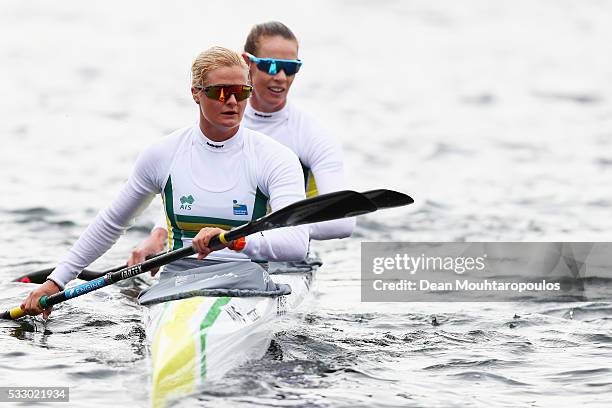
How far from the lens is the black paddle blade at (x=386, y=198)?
21.7 feet

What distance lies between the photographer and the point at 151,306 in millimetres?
6672

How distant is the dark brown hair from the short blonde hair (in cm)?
186

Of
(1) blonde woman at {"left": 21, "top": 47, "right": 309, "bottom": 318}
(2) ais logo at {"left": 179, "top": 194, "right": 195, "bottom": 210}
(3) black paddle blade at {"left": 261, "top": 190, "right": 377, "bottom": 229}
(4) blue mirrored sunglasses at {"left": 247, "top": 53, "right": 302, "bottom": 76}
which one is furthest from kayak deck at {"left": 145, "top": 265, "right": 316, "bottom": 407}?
(4) blue mirrored sunglasses at {"left": 247, "top": 53, "right": 302, "bottom": 76}

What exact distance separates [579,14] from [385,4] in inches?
216

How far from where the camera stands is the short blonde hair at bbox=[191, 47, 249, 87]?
21.9ft

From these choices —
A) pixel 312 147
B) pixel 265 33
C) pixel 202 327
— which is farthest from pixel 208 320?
pixel 265 33

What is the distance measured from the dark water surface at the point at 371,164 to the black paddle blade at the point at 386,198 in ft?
3.60

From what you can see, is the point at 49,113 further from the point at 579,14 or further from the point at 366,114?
the point at 579,14

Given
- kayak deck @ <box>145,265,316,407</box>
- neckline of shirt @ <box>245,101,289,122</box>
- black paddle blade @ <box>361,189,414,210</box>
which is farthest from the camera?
neckline of shirt @ <box>245,101,289,122</box>

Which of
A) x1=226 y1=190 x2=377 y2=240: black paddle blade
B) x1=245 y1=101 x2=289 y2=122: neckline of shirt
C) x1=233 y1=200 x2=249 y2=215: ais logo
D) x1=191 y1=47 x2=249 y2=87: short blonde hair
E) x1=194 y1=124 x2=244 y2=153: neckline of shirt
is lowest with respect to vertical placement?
x1=226 y1=190 x2=377 y2=240: black paddle blade

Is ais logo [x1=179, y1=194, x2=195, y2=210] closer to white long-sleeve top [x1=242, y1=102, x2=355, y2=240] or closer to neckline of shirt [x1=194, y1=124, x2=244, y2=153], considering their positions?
neckline of shirt [x1=194, y1=124, x2=244, y2=153]

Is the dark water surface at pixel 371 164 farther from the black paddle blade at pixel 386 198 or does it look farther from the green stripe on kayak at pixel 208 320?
the black paddle blade at pixel 386 198

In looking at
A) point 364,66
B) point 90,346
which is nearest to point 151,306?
point 90,346

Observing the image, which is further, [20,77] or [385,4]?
[385,4]
